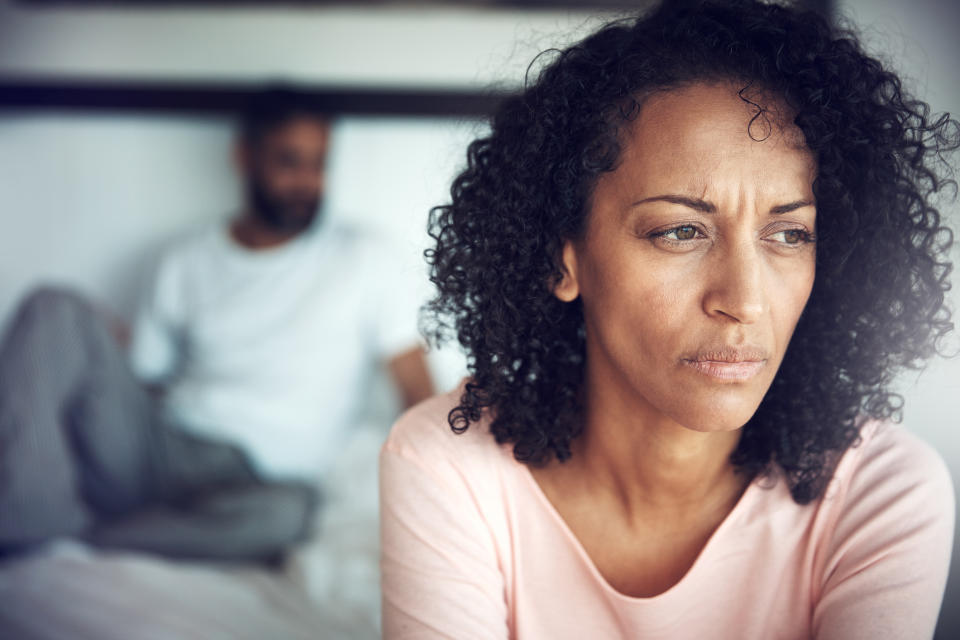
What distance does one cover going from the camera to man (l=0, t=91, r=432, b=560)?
1.57m

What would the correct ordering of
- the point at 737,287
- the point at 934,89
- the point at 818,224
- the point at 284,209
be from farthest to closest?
the point at 284,209, the point at 934,89, the point at 818,224, the point at 737,287

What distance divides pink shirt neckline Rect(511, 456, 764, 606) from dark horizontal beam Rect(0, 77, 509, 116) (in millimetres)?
1426

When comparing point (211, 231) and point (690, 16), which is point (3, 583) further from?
point (690, 16)

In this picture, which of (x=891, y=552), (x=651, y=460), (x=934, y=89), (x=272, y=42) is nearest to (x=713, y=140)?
(x=651, y=460)

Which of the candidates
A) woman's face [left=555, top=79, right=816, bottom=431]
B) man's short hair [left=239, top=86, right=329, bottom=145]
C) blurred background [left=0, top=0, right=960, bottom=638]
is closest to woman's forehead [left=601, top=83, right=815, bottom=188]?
woman's face [left=555, top=79, right=816, bottom=431]

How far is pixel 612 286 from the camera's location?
2.95ft

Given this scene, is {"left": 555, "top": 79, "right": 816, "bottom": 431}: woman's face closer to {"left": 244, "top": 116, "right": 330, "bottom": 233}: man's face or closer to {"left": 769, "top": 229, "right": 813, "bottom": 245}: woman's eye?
{"left": 769, "top": 229, "right": 813, "bottom": 245}: woman's eye

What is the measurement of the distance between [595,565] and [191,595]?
0.86 metres

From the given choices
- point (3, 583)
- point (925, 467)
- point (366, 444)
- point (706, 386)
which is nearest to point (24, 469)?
point (3, 583)

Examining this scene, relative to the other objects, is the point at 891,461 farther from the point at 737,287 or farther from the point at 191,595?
the point at 191,595

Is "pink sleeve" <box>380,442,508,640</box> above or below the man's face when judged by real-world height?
below

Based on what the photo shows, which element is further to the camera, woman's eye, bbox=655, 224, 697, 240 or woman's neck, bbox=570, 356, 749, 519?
woman's neck, bbox=570, 356, 749, 519

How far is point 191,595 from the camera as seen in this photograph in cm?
141

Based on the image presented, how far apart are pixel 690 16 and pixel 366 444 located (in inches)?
56.2
